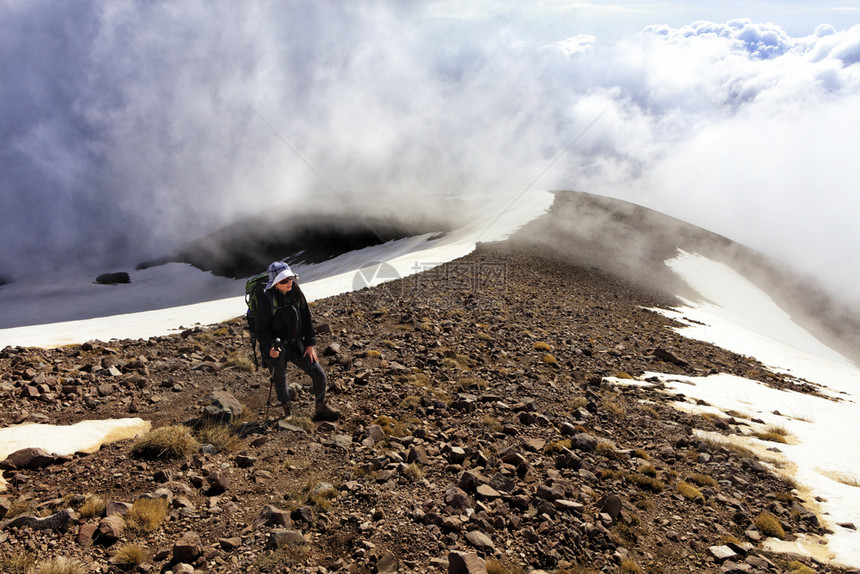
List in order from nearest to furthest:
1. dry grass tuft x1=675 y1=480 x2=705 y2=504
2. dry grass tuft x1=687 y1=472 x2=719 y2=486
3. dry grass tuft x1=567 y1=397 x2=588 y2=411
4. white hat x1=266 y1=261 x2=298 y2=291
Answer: dry grass tuft x1=675 y1=480 x2=705 y2=504 → dry grass tuft x1=687 y1=472 x2=719 y2=486 → white hat x1=266 y1=261 x2=298 y2=291 → dry grass tuft x1=567 y1=397 x2=588 y2=411

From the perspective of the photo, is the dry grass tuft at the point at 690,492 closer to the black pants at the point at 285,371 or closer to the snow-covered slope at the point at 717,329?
the snow-covered slope at the point at 717,329

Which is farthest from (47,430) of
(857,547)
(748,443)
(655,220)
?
(655,220)

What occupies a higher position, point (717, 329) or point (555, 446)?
point (555, 446)

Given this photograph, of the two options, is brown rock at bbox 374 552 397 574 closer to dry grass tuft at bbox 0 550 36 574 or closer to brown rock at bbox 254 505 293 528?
brown rock at bbox 254 505 293 528

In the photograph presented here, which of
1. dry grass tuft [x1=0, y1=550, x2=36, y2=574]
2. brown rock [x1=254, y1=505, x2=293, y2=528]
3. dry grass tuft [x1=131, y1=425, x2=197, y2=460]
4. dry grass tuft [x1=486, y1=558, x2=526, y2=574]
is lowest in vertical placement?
dry grass tuft [x1=486, y1=558, x2=526, y2=574]

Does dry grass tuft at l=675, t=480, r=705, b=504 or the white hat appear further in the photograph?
the white hat

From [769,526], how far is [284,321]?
7.91 meters

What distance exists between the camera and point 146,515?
196 inches

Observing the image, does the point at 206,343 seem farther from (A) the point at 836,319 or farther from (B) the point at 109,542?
(A) the point at 836,319

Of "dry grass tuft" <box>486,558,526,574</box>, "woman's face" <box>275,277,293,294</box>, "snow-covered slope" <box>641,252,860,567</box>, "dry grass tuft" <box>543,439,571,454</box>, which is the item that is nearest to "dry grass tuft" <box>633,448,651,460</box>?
"dry grass tuft" <box>543,439,571,454</box>

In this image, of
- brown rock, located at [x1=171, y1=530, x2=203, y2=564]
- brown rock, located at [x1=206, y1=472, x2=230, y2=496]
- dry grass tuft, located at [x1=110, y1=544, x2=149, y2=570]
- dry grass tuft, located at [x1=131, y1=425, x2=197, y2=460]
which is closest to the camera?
dry grass tuft, located at [x1=110, y1=544, x2=149, y2=570]

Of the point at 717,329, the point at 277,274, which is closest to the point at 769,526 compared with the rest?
the point at 277,274

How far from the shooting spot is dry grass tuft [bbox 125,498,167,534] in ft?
16.0

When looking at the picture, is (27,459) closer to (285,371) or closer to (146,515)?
(146,515)
